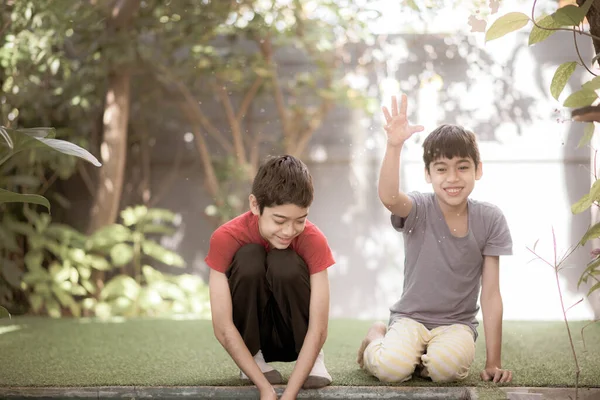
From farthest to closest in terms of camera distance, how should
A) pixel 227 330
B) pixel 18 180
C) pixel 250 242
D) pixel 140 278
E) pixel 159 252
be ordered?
pixel 140 278, pixel 159 252, pixel 18 180, pixel 250 242, pixel 227 330

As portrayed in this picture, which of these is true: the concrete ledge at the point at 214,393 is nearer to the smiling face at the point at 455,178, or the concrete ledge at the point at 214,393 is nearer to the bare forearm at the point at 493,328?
the bare forearm at the point at 493,328

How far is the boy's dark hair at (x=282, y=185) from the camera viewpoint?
1.91 meters

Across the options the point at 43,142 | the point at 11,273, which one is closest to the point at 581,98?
the point at 43,142

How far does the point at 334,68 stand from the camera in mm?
5191

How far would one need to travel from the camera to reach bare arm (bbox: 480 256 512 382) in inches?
80.2

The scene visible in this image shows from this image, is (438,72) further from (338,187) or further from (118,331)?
(118,331)

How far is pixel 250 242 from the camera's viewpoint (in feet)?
6.77

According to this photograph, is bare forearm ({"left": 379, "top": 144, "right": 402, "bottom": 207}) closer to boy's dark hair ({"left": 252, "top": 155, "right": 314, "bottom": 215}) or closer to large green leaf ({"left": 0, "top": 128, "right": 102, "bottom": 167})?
boy's dark hair ({"left": 252, "top": 155, "right": 314, "bottom": 215})

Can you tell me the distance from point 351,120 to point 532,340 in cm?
250

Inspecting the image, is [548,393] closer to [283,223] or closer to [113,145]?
[283,223]

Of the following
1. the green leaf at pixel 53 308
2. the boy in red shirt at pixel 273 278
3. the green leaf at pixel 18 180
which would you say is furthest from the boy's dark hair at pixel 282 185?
the green leaf at pixel 53 308

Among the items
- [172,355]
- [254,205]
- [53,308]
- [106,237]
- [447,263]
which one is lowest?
[53,308]

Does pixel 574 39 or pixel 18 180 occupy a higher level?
pixel 574 39

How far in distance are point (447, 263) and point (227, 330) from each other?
724 millimetres
